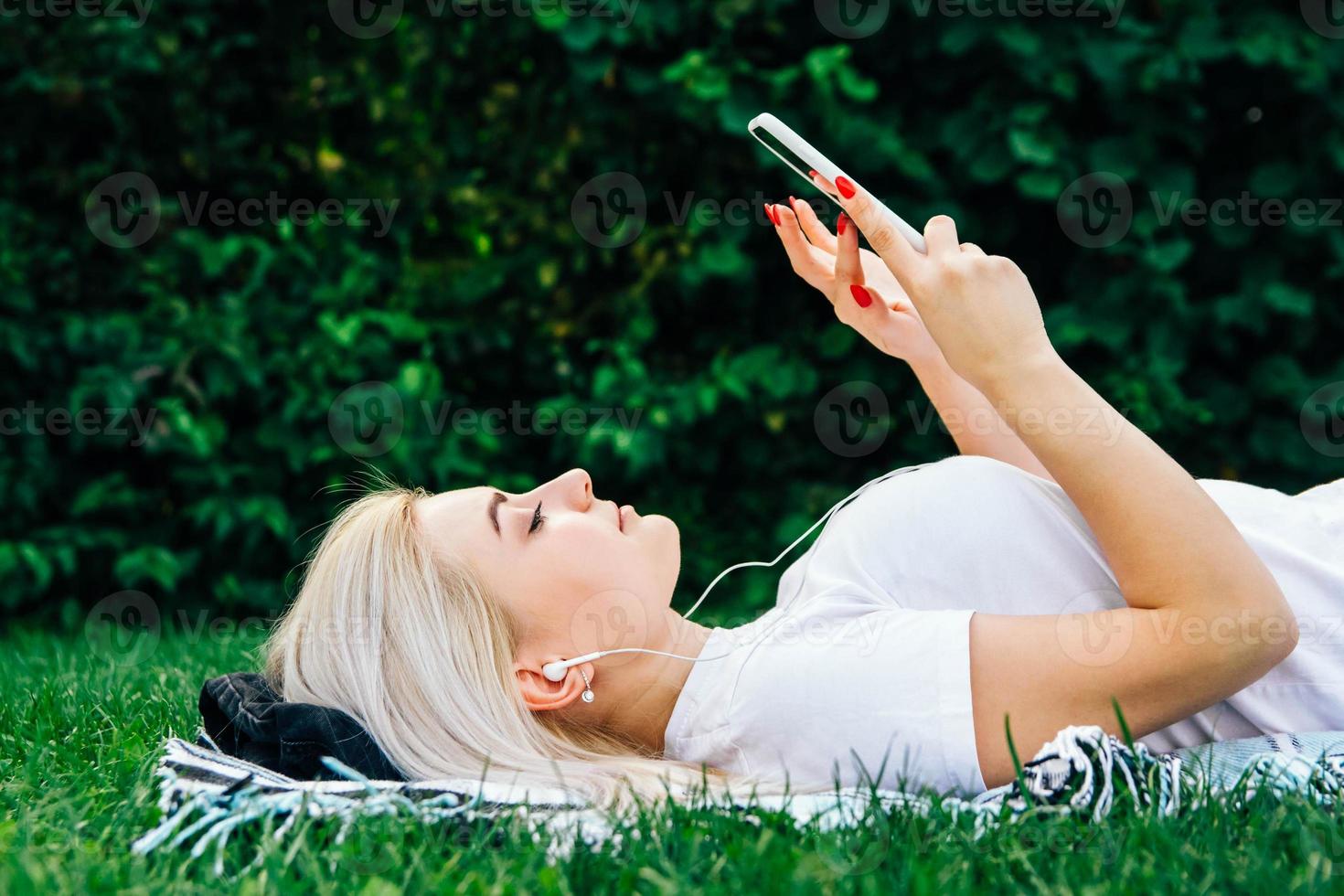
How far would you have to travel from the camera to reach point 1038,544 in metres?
1.71

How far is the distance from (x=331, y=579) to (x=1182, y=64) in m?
3.18

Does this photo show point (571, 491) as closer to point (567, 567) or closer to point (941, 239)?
point (567, 567)

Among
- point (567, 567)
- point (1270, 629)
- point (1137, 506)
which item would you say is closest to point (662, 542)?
point (567, 567)

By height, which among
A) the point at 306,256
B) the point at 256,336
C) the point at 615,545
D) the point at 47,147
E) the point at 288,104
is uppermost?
the point at 288,104

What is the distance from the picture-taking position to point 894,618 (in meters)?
1.63

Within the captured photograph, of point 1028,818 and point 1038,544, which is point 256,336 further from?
point 1028,818

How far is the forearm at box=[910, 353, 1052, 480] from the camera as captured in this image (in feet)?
7.01

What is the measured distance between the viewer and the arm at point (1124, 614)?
1.48m

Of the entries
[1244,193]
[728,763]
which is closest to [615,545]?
[728,763]

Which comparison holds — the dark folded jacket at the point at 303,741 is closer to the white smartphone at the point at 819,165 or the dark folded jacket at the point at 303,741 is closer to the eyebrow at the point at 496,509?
the eyebrow at the point at 496,509

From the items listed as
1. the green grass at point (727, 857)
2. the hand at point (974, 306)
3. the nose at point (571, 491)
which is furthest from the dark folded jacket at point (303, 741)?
the hand at point (974, 306)

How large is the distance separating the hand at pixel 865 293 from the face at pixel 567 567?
0.63 m

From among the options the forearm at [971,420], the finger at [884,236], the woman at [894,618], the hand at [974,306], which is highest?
the finger at [884,236]

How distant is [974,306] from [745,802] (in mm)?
738
